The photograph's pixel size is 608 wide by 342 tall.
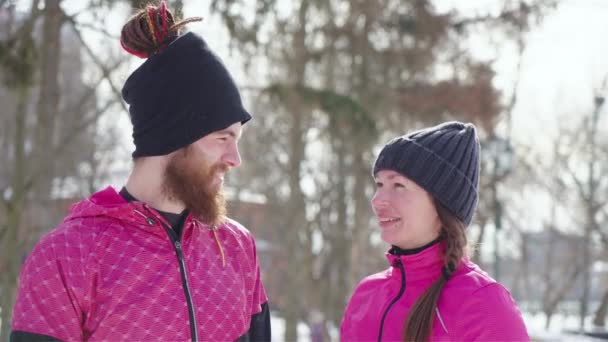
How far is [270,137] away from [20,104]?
10.8m

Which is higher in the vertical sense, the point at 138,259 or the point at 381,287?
the point at 138,259

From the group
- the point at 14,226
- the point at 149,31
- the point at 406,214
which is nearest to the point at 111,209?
the point at 149,31

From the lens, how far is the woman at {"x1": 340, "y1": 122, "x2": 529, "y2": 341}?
2762mm

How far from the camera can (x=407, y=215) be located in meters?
2.91

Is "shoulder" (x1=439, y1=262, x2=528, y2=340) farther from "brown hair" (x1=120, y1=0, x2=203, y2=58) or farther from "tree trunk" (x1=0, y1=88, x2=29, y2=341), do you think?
"tree trunk" (x1=0, y1=88, x2=29, y2=341)

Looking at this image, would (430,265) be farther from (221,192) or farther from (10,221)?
(10,221)

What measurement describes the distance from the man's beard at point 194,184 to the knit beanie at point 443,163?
2.57 ft

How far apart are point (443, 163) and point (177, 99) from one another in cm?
98

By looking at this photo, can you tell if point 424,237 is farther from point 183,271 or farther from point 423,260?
point 183,271

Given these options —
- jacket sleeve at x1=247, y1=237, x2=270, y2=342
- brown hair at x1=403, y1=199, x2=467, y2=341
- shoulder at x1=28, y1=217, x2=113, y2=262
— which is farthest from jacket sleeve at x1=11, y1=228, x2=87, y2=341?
brown hair at x1=403, y1=199, x2=467, y2=341

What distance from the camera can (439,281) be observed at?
9.29 ft

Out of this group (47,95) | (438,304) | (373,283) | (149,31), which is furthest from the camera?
(47,95)

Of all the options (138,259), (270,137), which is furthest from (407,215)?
(270,137)

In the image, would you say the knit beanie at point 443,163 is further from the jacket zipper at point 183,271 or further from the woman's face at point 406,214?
the jacket zipper at point 183,271
